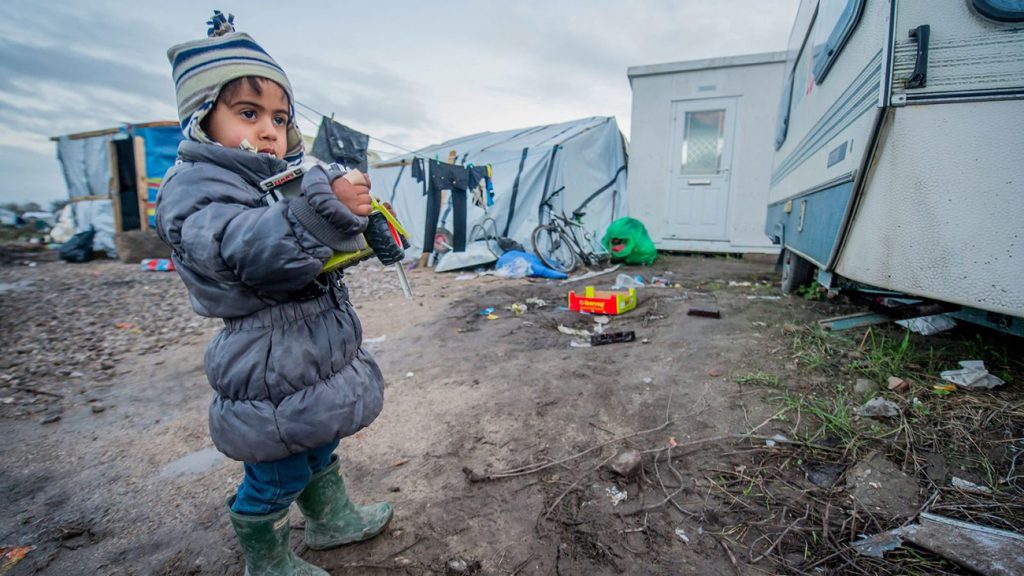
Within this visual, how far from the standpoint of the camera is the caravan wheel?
441 centimetres

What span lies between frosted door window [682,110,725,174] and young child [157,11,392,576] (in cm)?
860

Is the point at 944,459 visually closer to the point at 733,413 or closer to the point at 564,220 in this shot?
the point at 733,413

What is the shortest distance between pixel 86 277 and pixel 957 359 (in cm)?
1026

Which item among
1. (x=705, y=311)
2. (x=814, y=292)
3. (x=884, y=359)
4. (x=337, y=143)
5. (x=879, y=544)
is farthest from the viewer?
(x=337, y=143)

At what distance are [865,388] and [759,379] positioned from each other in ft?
1.53

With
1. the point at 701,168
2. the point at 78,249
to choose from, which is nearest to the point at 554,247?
the point at 701,168

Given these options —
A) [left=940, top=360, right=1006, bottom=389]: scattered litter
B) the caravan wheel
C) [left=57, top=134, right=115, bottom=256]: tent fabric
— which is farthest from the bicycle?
[left=57, top=134, right=115, bottom=256]: tent fabric

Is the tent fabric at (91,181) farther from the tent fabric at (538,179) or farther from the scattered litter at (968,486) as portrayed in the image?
the scattered litter at (968,486)

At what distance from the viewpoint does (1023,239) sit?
1.50 meters

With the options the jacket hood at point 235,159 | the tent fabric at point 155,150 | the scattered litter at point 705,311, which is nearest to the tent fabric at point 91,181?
the tent fabric at point 155,150

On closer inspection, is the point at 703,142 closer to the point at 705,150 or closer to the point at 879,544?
the point at 705,150

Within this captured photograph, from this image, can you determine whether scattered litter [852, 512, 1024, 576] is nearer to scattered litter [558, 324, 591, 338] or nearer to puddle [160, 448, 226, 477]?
scattered litter [558, 324, 591, 338]

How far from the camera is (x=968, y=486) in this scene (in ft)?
5.04

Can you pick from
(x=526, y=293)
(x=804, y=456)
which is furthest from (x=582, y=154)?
(x=804, y=456)
